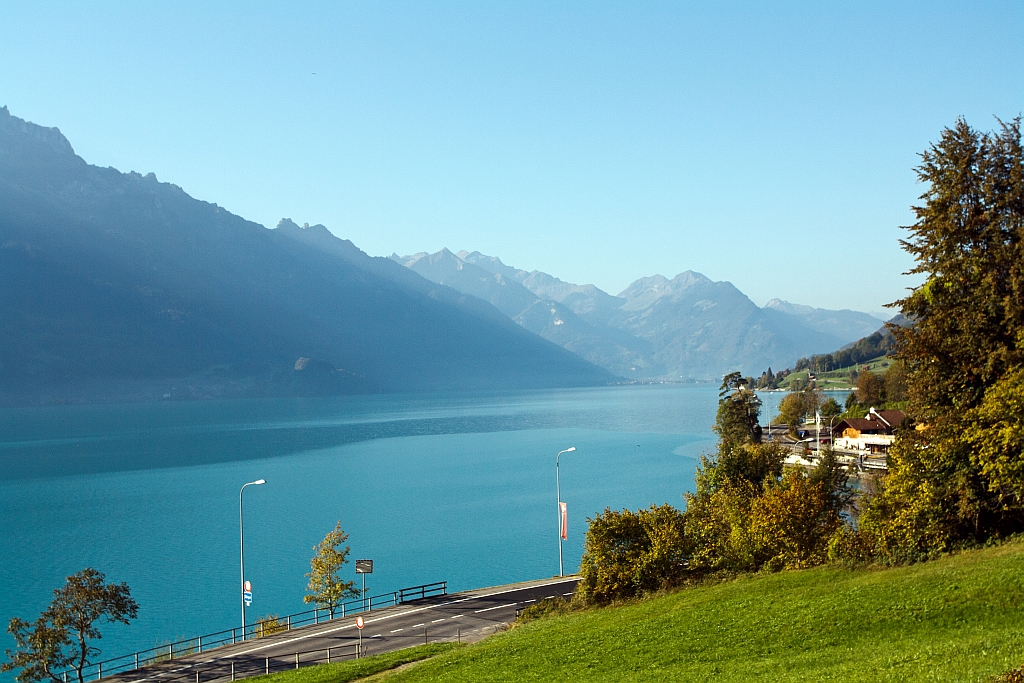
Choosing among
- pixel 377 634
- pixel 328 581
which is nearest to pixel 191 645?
pixel 328 581

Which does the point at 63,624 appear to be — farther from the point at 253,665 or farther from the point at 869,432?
the point at 869,432

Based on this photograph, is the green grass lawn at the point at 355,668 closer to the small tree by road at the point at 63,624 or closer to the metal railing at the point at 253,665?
the metal railing at the point at 253,665

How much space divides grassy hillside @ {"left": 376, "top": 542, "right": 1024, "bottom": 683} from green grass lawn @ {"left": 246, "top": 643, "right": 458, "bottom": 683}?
2.26 m

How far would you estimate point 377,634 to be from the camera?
34.7 meters

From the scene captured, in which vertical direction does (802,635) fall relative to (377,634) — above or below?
above

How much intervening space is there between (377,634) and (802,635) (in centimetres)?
2108

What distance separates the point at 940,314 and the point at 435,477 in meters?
81.6

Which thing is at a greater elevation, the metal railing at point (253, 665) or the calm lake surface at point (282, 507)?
the metal railing at point (253, 665)

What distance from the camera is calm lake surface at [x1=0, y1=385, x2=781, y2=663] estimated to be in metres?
53.8

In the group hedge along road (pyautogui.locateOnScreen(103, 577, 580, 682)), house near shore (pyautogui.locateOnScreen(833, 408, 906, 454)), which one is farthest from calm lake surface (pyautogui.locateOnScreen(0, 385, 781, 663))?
house near shore (pyautogui.locateOnScreen(833, 408, 906, 454))

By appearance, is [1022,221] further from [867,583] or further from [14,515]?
[14,515]

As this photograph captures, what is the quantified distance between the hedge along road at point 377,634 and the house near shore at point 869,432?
2602 inches

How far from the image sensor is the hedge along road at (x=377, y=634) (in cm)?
3159

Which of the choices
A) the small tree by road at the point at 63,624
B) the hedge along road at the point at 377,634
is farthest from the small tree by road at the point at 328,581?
the small tree by road at the point at 63,624
